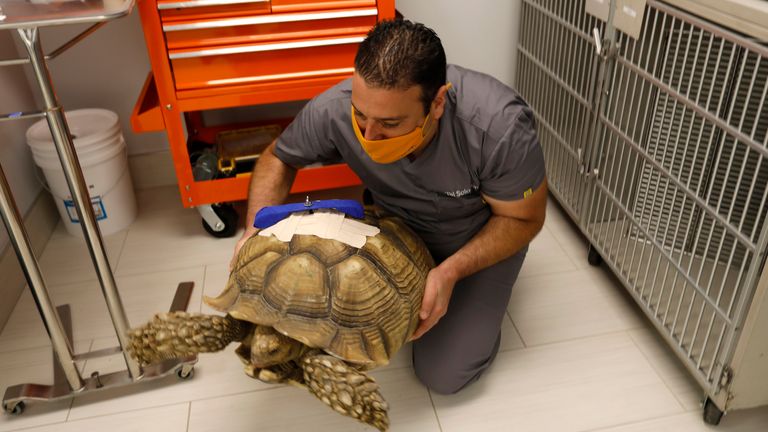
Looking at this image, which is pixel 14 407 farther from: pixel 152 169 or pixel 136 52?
pixel 136 52

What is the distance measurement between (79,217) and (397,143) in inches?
28.2

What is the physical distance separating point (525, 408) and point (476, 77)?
0.80 metres

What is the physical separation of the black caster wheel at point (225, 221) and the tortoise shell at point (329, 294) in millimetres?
824

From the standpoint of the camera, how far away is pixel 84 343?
1.66 meters

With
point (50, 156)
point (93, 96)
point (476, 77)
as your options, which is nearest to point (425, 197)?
point (476, 77)

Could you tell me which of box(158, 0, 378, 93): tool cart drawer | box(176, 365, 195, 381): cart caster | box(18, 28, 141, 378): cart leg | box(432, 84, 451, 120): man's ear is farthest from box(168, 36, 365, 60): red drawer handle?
box(176, 365, 195, 381): cart caster

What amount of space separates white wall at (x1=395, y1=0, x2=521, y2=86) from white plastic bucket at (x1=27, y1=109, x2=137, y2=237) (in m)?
1.12

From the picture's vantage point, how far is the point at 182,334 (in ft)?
3.88

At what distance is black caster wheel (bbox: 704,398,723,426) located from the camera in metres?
1.35

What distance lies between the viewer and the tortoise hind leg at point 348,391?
1.06 meters

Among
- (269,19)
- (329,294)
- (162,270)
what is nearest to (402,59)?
(329,294)

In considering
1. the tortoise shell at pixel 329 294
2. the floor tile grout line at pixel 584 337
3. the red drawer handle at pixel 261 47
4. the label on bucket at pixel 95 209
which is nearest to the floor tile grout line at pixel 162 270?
the label on bucket at pixel 95 209

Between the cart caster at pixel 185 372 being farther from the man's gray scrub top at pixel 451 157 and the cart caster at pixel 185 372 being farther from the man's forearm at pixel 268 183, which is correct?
the man's gray scrub top at pixel 451 157

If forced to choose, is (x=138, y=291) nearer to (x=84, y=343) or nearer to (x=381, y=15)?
(x=84, y=343)
